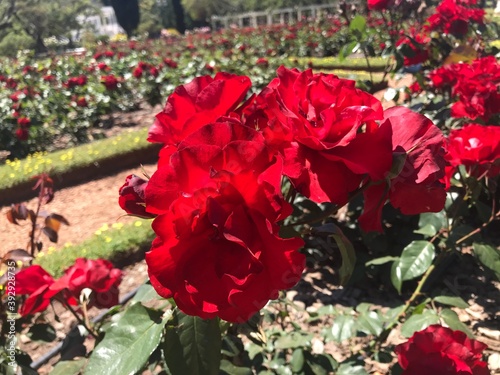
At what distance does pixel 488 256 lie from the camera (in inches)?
53.6

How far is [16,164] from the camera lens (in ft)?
15.6

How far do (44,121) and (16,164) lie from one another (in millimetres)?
1332

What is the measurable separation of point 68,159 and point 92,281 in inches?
156

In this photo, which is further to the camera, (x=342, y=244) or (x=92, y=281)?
(x=92, y=281)

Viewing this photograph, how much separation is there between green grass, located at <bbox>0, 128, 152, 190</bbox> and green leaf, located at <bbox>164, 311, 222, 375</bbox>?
4.15 metres

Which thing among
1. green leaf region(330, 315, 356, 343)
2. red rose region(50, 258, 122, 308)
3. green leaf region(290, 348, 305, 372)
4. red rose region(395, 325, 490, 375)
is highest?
red rose region(50, 258, 122, 308)

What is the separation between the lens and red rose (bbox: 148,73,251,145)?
1.75 feet

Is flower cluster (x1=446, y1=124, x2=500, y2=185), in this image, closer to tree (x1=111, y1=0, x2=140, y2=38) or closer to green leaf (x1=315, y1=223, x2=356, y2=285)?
green leaf (x1=315, y1=223, x2=356, y2=285)

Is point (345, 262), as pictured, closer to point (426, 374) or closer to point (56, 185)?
point (426, 374)

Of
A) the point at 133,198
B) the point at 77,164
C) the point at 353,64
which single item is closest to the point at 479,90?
the point at 133,198

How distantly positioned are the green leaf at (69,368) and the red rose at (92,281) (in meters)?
0.13

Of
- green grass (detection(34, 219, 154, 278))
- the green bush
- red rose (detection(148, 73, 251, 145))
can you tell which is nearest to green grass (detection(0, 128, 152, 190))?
green grass (detection(34, 219, 154, 278))

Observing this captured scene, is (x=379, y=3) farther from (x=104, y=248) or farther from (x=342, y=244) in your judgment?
(x=104, y=248)

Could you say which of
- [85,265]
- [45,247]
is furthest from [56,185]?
[85,265]
